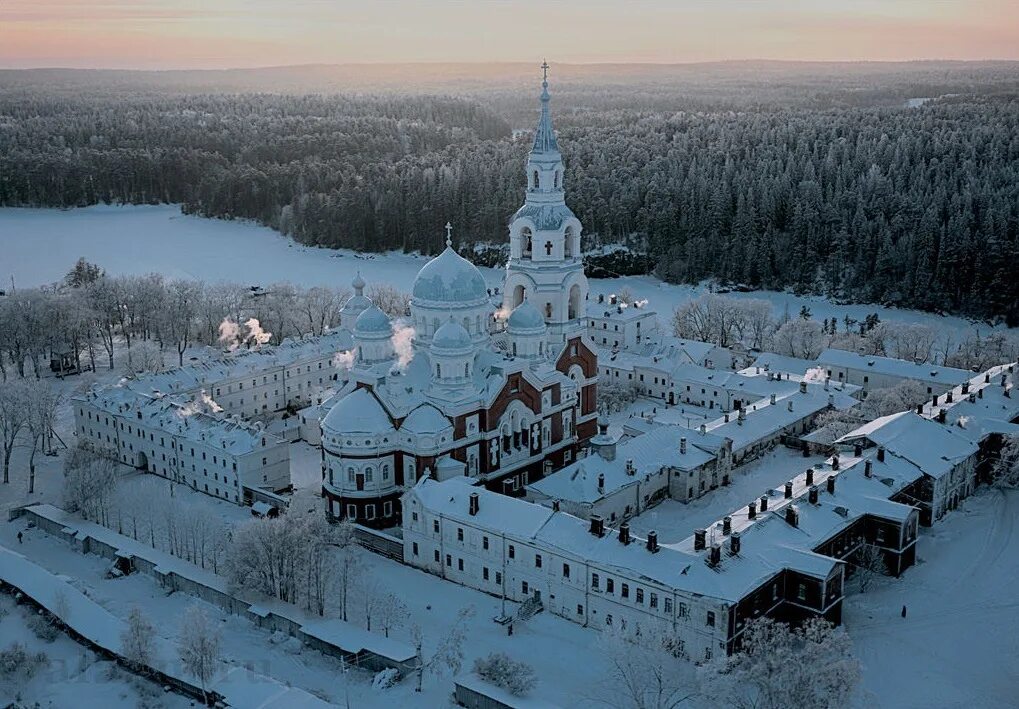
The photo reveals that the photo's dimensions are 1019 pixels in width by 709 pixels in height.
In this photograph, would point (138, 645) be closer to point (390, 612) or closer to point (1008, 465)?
point (390, 612)

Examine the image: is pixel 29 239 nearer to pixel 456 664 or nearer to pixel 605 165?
pixel 605 165

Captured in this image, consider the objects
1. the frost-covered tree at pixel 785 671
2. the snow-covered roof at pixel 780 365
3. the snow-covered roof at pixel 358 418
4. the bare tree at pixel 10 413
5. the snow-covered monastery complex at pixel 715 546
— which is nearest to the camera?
the frost-covered tree at pixel 785 671

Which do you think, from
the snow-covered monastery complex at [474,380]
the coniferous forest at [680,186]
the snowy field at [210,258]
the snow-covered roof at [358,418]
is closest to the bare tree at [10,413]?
the snow-covered monastery complex at [474,380]

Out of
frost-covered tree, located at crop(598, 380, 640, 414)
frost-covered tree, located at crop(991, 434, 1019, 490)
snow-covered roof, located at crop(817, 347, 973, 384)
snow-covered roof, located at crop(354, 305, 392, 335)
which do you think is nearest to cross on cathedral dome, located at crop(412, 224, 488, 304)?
snow-covered roof, located at crop(354, 305, 392, 335)

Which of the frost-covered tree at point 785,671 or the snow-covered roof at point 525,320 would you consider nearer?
the frost-covered tree at point 785,671

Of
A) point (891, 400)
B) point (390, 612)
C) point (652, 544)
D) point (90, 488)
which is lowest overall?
point (390, 612)

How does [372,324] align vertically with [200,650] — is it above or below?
above

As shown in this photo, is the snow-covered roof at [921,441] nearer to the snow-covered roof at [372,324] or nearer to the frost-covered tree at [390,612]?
the snow-covered roof at [372,324]

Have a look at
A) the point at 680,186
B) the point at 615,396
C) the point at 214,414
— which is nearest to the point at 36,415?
the point at 214,414
